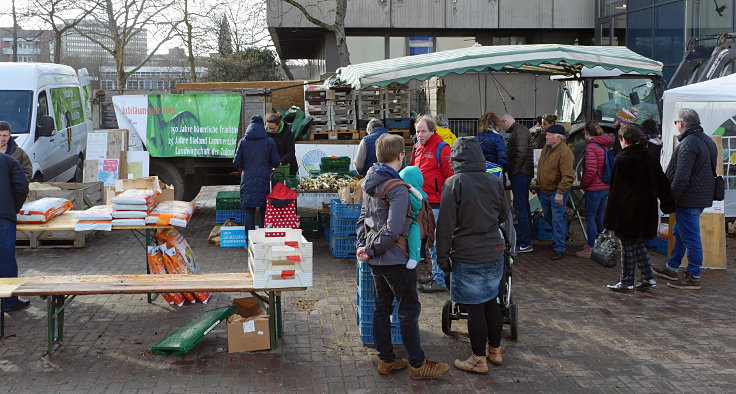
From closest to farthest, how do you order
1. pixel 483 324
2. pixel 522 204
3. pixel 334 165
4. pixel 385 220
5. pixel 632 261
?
1. pixel 385 220
2. pixel 483 324
3. pixel 632 261
4. pixel 522 204
5. pixel 334 165

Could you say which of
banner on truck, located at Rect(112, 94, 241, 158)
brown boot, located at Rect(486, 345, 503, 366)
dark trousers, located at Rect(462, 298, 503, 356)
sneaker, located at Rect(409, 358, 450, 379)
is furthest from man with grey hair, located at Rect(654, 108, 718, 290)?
banner on truck, located at Rect(112, 94, 241, 158)

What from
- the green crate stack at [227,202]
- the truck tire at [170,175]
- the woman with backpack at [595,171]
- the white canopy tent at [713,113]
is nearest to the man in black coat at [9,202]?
the green crate stack at [227,202]

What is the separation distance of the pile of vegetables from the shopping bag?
3.38 m

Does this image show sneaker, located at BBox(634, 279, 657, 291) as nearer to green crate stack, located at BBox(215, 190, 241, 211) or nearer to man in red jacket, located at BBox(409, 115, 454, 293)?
man in red jacket, located at BBox(409, 115, 454, 293)

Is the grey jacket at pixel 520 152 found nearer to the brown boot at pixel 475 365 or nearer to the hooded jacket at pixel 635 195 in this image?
the hooded jacket at pixel 635 195

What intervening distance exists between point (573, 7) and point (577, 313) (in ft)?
62.6

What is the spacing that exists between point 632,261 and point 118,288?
518 cm

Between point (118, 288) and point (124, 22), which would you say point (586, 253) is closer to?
point (118, 288)

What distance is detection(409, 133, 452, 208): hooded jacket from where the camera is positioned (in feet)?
24.2

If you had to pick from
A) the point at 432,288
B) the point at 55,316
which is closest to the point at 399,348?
the point at 432,288

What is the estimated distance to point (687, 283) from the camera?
8086 mm

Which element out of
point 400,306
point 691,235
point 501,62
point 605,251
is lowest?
point 605,251

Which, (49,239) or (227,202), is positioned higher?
(227,202)

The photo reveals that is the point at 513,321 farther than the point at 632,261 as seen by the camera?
No
